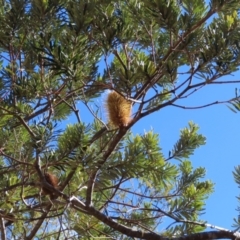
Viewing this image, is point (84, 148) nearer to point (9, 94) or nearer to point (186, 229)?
point (9, 94)

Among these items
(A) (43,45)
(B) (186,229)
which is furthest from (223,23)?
(B) (186,229)

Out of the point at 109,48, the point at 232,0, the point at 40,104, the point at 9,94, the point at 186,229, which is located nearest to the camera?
the point at 232,0

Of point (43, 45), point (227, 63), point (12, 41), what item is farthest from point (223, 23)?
Answer: point (12, 41)

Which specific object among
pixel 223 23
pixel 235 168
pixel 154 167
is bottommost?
pixel 235 168

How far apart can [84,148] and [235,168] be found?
1.03 feet

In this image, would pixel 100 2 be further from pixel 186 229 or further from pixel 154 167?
pixel 186 229

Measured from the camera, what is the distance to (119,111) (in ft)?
3.43

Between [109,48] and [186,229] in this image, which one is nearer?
[109,48]

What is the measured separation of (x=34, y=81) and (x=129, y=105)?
22 cm

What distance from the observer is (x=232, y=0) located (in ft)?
2.97

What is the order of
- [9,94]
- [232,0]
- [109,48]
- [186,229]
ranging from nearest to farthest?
[232,0] → [109,48] → [9,94] → [186,229]

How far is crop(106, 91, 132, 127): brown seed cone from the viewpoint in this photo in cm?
105

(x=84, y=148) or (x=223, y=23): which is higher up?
(x=223, y=23)

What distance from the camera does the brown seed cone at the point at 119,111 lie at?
105cm
